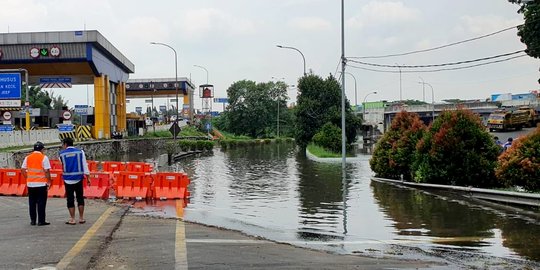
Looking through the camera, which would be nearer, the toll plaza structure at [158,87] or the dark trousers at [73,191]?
the dark trousers at [73,191]

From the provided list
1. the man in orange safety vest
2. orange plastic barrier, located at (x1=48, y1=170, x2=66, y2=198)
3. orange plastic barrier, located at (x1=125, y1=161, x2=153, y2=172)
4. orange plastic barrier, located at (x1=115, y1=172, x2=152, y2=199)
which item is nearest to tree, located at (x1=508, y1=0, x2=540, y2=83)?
orange plastic barrier, located at (x1=125, y1=161, x2=153, y2=172)

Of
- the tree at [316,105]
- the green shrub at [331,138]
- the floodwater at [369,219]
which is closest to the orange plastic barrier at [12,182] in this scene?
the floodwater at [369,219]

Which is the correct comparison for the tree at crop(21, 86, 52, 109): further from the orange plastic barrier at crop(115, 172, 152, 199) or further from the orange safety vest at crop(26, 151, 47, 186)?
the orange safety vest at crop(26, 151, 47, 186)

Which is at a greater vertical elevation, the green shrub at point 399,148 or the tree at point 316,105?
the tree at point 316,105

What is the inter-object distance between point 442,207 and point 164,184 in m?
7.52

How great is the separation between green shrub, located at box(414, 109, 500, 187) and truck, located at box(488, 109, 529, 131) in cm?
3733

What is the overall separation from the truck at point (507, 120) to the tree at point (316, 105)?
13032 mm

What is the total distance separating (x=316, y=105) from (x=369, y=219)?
3881cm

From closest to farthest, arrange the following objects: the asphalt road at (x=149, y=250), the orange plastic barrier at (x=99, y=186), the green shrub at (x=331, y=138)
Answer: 1. the asphalt road at (x=149, y=250)
2. the orange plastic barrier at (x=99, y=186)
3. the green shrub at (x=331, y=138)

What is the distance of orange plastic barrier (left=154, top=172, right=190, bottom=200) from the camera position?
1511 centimetres

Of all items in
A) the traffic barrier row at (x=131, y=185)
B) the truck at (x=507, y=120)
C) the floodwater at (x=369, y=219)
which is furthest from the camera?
the truck at (x=507, y=120)

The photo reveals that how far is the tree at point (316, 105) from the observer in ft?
167

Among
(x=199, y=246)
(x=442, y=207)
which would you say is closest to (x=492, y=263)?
(x=199, y=246)

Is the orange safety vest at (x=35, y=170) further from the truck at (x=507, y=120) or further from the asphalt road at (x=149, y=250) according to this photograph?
the truck at (x=507, y=120)
